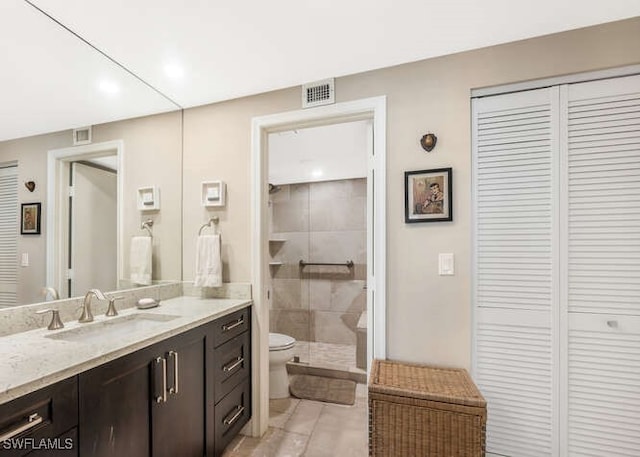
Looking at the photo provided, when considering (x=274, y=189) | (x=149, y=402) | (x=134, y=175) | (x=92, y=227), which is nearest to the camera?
(x=149, y=402)

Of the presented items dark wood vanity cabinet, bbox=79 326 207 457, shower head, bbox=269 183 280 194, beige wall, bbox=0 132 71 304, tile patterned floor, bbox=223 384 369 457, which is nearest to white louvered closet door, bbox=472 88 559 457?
tile patterned floor, bbox=223 384 369 457

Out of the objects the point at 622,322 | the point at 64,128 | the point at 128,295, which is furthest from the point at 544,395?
the point at 64,128

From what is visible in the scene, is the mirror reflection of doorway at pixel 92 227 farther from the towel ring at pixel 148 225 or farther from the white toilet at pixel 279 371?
the white toilet at pixel 279 371

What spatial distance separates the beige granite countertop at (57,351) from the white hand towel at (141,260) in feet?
1.16

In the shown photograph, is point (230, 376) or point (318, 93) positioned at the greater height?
point (318, 93)

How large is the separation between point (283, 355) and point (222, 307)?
0.92 meters

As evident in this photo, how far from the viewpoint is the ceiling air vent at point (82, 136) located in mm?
1580

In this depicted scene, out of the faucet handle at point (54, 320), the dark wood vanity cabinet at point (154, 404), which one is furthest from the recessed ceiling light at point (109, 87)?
the dark wood vanity cabinet at point (154, 404)

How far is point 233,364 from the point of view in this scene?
1752 millimetres

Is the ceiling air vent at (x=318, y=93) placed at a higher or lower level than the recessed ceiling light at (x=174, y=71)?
lower

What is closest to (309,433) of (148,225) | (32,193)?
(148,225)

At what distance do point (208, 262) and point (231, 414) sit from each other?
97 cm

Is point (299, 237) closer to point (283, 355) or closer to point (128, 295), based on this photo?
point (283, 355)

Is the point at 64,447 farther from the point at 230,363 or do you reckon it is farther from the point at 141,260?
the point at 141,260
